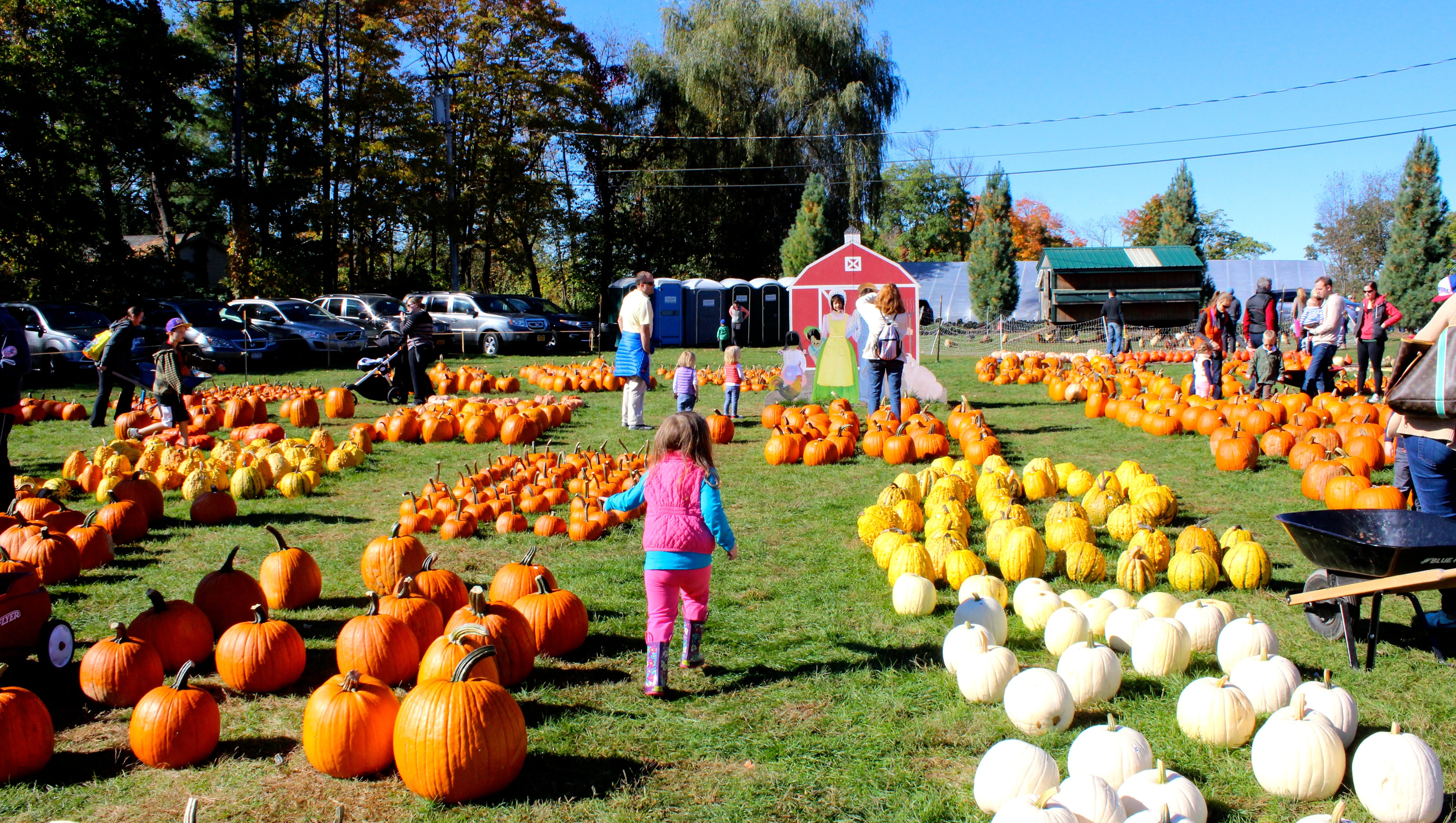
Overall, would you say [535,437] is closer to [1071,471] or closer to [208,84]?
[1071,471]

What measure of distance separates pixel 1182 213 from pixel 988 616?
46.4 metres

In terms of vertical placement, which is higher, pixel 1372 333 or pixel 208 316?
pixel 208 316

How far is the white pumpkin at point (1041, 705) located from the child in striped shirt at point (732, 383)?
8.33m

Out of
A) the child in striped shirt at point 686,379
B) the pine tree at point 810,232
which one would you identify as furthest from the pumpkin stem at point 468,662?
the pine tree at point 810,232

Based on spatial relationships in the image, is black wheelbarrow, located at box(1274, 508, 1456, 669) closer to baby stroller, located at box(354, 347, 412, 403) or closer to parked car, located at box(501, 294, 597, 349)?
baby stroller, located at box(354, 347, 412, 403)

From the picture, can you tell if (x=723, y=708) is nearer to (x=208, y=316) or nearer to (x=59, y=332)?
(x=59, y=332)

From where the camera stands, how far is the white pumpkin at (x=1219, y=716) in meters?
3.58

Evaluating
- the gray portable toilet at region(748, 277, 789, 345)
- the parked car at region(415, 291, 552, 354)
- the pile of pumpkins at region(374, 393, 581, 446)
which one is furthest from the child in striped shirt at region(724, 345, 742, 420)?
the gray portable toilet at region(748, 277, 789, 345)

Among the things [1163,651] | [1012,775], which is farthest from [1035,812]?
[1163,651]

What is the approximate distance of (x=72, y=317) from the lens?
19859 mm

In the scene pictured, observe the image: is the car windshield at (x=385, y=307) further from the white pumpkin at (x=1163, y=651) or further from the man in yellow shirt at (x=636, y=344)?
the white pumpkin at (x=1163, y=651)

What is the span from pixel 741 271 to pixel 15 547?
3989cm

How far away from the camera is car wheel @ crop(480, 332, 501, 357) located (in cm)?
2634

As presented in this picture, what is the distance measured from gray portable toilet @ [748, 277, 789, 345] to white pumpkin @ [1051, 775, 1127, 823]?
32143 millimetres
